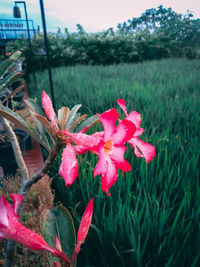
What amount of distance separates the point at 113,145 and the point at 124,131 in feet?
0.11

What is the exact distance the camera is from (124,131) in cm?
34

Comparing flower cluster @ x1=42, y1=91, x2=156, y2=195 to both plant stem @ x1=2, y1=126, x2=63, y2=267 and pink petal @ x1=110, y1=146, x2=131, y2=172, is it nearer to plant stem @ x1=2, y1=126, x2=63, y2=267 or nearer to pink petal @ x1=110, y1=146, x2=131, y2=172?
pink petal @ x1=110, y1=146, x2=131, y2=172

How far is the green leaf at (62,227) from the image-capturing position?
0.48 metres

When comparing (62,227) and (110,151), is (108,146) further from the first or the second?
(62,227)

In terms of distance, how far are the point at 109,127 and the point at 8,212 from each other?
0.61 feet

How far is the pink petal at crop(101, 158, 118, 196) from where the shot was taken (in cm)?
32

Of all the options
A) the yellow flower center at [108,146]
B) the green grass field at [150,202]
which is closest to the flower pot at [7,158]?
the green grass field at [150,202]

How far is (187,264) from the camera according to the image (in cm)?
81

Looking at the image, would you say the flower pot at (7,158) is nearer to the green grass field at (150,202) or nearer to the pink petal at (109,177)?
the green grass field at (150,202)

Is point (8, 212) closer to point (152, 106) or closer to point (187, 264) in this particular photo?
point (187, 264)

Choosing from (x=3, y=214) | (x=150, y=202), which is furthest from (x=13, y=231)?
(x=150, y=202)

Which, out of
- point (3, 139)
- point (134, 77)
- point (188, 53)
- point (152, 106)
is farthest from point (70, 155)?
point (188, 53)

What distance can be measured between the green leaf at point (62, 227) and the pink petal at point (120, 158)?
0.69ft

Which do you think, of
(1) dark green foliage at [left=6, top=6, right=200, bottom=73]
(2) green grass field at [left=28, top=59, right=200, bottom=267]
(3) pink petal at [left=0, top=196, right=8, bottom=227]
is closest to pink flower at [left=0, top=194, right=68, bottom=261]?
(3) pink petal at [left=0, top=196, right=8, bottom=227]
